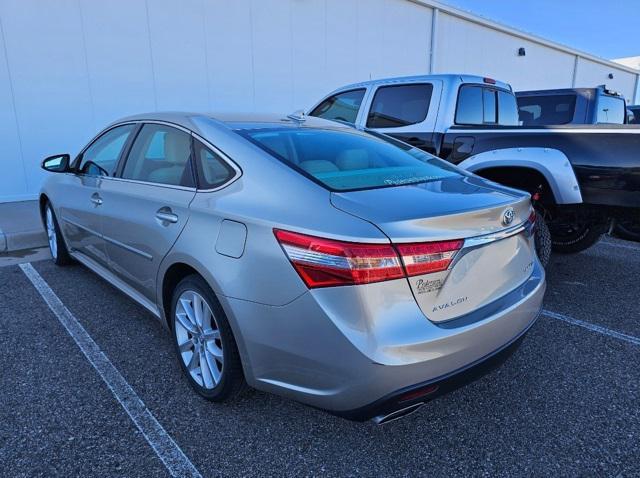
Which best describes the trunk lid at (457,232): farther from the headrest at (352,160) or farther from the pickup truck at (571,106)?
the pickup truck at (571,106)

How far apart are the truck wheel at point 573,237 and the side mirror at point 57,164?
5.09 metres

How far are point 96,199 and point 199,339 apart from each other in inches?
67.5

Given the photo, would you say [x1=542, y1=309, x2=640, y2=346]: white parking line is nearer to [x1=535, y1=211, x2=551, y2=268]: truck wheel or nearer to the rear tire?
[x1=535, y1=211, x2=551, y2=268]: truck wheel

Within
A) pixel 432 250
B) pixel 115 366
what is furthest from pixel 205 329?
pixel 432 250

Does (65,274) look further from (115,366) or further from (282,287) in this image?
(282,287)

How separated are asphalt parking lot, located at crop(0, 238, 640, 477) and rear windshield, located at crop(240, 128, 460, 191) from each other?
1.24 metres

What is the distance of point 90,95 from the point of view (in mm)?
7824

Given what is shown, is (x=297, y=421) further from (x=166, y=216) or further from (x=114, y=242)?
(x=114, y=242)

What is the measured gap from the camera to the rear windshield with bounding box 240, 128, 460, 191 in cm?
237

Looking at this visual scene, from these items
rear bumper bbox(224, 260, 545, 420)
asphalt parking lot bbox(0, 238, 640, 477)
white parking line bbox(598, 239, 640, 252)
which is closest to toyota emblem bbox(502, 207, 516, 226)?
rear bumper bbox(224, 260, 545, 420)

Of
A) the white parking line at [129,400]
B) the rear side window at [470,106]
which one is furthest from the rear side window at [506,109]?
the white parking line at [129,400]

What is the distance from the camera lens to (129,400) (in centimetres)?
261

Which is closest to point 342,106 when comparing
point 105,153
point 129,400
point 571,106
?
point 105,153

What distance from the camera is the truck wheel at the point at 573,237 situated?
5.09 metres
